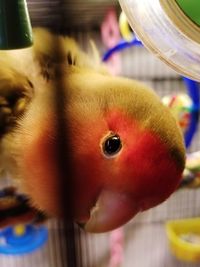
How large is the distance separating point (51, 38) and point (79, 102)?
81 millimetres

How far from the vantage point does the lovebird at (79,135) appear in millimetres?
538

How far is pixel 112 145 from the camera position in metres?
0.55

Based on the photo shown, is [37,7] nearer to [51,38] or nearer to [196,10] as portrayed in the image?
[51,38]

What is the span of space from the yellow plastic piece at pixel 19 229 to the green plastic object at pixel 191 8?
1.19ft

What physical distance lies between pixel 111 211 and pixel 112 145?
8cm

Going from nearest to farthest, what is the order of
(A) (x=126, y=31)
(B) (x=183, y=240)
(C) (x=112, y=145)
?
(C) (x=112, y=145) → (A) (x=126, y=31) → (B) (x=183, y=240)

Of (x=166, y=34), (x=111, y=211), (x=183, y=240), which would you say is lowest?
(x=183, y=240)

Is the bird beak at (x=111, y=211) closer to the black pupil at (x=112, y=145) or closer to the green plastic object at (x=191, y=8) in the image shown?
the black pupil at (x=112, y=145)

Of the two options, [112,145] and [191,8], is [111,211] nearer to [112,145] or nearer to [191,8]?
[112,145]

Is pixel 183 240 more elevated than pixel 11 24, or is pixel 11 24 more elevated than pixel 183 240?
pixel 11 24

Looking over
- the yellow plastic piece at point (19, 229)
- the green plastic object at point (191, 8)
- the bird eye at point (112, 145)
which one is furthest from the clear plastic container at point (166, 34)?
the yellow plastic piece at point (19, 229)

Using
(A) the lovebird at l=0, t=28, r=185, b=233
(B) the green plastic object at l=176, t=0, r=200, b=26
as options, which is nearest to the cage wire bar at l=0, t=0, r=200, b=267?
(A) the lovebird at l=0, t=28, r=185, b=233

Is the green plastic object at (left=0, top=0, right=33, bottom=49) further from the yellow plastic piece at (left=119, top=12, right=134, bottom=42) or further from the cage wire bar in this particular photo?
the yellow plastic piece at (left=119, top=12, right=134, bottom=42)

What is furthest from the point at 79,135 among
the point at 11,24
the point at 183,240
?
the point at 183,240
